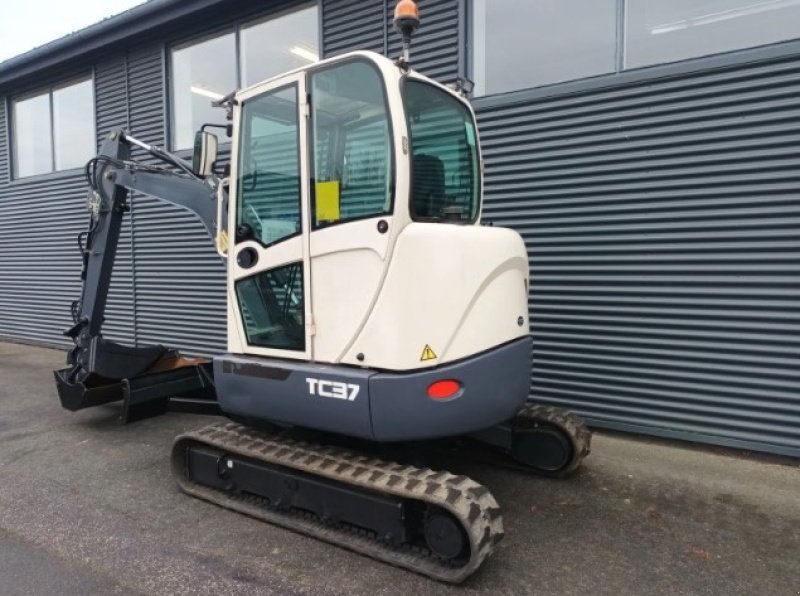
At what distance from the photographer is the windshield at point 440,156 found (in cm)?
308

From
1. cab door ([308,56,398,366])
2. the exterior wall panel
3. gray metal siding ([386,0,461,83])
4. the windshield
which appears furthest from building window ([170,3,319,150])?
the exterior wall panel

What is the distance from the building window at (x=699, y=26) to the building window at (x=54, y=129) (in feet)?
27.2

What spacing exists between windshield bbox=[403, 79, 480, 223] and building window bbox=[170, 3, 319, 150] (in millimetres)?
3942

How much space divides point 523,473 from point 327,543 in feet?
5.42

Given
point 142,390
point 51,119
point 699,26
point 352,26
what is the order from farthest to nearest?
point 51,119 < point 352,26 < point 142,390 < point 699,26

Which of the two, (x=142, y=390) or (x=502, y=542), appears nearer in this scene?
(x=502, y=542)

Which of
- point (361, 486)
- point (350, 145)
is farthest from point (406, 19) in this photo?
point (361, 486)

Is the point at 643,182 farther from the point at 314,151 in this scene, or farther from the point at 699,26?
the point at 314,151

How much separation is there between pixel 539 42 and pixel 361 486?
14.5ft

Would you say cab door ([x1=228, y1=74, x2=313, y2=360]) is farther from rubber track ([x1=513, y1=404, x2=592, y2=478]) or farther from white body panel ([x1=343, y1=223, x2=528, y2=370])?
rubber track ([x1=513, y1=404, x2=592, y2=478])

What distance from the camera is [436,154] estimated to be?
3287mm

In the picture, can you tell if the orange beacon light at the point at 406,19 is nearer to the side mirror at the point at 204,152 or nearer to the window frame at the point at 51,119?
the side mirror at the point at 204,152

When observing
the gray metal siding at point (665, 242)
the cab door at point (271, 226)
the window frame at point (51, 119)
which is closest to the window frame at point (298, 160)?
the cab door at point (271, 226)

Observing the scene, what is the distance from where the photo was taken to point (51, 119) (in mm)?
9914
